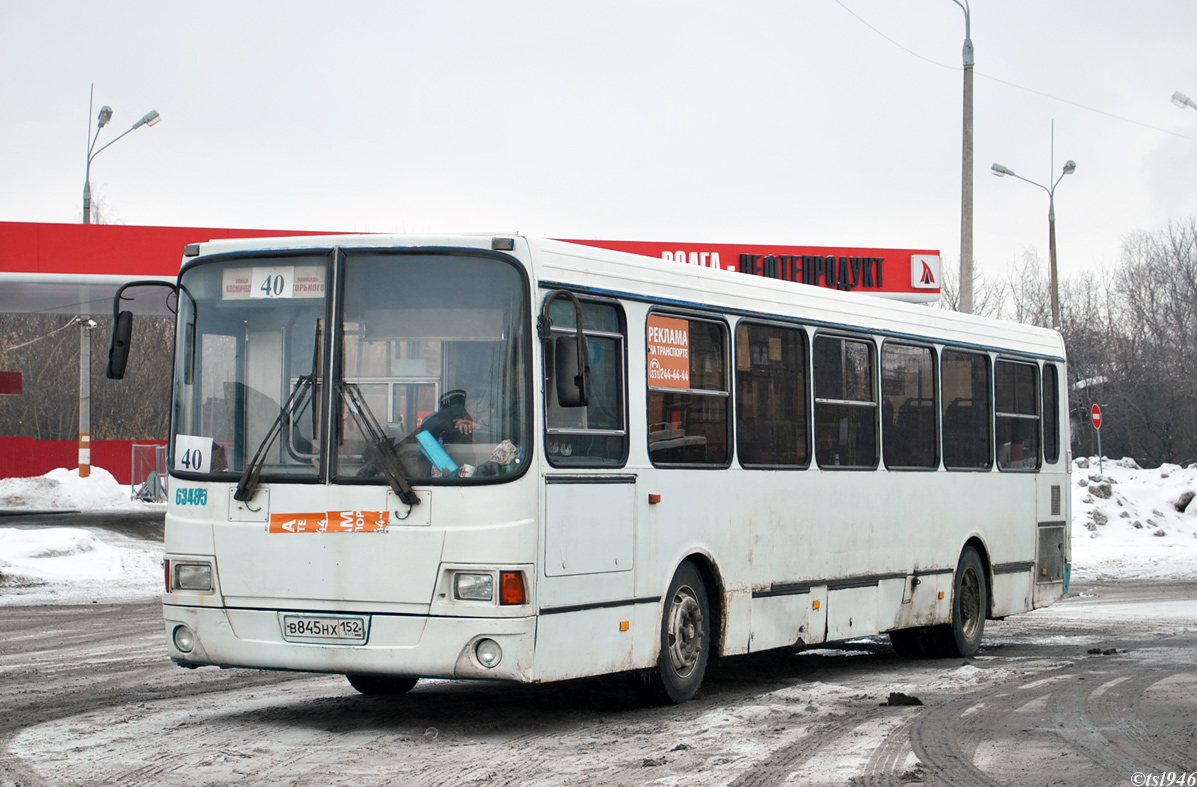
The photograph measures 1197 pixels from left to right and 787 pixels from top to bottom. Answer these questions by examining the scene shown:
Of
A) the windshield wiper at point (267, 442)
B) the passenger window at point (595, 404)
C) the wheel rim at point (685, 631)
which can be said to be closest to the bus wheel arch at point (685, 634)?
the wheel rim at point (685, 631)

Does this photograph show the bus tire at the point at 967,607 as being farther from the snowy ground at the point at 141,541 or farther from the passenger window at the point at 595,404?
the snowy ground at the point at 141,541

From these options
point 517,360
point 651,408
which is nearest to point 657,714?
point 651,408

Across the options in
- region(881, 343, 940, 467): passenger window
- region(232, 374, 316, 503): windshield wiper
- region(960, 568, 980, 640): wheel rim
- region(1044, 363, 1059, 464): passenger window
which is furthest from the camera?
region(1044, 363, 1059, 464): passenger window

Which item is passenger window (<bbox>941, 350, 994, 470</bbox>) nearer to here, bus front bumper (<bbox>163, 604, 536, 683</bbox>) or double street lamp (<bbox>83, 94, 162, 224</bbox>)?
bus front bumper (<bbox>163, 604, 536, 683</bbox>)

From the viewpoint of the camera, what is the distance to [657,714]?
886 cm

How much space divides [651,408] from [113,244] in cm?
2340

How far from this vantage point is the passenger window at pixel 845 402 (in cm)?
1097

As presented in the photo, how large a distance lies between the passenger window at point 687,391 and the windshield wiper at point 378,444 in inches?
68.4

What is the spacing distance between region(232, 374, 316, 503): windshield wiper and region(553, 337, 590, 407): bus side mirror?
137 cm

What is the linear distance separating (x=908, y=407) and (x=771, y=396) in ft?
7.25

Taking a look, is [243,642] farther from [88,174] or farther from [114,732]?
[88,174]

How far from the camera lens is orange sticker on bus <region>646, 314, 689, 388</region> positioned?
9.16 metres

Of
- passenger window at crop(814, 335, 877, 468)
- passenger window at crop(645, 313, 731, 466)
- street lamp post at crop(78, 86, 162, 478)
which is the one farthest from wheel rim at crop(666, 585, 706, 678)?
street lamp post at crop(78, 86, 162, 478)

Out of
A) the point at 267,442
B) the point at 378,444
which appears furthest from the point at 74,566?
the point at 378,444
